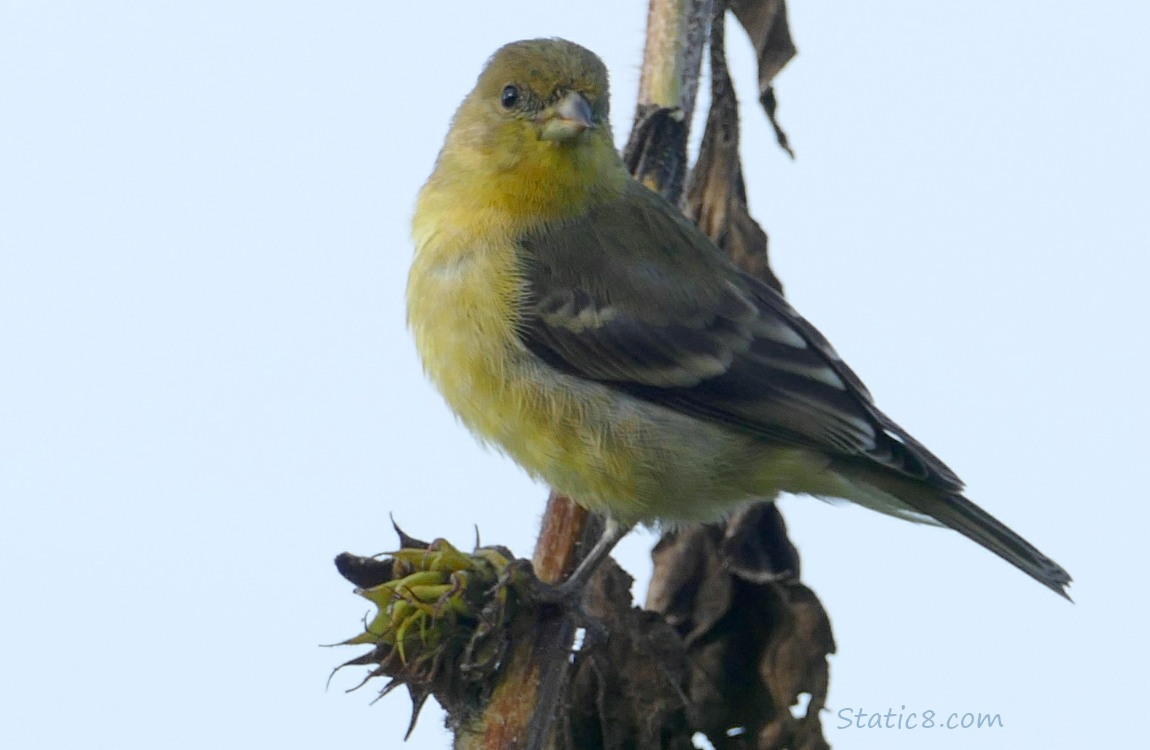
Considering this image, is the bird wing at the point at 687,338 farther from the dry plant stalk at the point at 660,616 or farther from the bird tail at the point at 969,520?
the dry plant stalk at the point at 660,616

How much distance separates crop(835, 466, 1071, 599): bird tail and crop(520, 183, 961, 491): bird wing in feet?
0.21

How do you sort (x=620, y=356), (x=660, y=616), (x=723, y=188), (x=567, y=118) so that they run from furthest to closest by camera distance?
(x=723, y=188) < (x=567, y=118) < (x=620, y=356) < (x=660, y=616)

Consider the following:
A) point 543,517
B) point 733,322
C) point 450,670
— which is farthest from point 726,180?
point 450,670

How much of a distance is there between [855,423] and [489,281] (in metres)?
1.38

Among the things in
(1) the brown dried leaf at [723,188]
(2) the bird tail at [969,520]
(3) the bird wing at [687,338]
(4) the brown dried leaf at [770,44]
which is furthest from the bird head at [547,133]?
(2) the bird tail at [969,520]

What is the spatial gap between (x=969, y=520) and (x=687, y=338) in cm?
118

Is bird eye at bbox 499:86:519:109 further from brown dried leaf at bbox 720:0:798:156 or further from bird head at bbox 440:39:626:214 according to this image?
brown dried leaf at bbox 720:0:798:156

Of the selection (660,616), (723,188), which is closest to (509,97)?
(723,188)

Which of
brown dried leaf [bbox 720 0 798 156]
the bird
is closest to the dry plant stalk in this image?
brown dried leaf [bbox 720 0 798 156]

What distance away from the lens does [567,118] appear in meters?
5.02

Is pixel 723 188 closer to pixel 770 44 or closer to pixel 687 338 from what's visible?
pixel 770 44

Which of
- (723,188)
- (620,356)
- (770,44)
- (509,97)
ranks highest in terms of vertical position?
(770,44)

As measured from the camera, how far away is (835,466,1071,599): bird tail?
15.6 feet

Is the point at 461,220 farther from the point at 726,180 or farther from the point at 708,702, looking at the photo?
the point at 708,702
